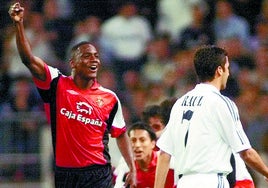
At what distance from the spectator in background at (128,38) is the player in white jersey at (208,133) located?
6.94 meters

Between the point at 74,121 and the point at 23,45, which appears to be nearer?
the point at 23,45

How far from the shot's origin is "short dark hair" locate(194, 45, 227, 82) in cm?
809

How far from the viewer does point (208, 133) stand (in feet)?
26.1

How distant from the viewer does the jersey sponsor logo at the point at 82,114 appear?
31.0 feet

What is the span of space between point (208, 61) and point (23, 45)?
5.63 feet

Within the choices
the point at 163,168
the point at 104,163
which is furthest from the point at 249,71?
the point at 163,168

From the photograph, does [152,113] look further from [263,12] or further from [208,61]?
[263,12]

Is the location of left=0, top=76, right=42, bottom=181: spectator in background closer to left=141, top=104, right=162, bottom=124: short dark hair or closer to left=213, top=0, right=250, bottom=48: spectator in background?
left=141, top=104, right=162, bottom=124: short dark hair

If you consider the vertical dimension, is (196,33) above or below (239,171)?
above

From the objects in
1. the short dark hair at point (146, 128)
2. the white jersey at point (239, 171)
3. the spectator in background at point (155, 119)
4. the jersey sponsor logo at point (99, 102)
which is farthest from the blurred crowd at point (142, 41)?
the white jersey at point (239, 171)

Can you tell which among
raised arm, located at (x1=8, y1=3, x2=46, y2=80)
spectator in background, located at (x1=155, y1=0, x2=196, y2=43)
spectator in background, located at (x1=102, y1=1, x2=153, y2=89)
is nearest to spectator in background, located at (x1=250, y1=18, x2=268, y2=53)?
spectator in background, located at (x1=155, y1=0, x2=196, y2=43)

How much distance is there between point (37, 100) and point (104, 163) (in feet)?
15.6

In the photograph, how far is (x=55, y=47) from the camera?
15359 mm

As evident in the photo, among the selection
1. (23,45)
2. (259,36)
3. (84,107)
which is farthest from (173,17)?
(23,45)
